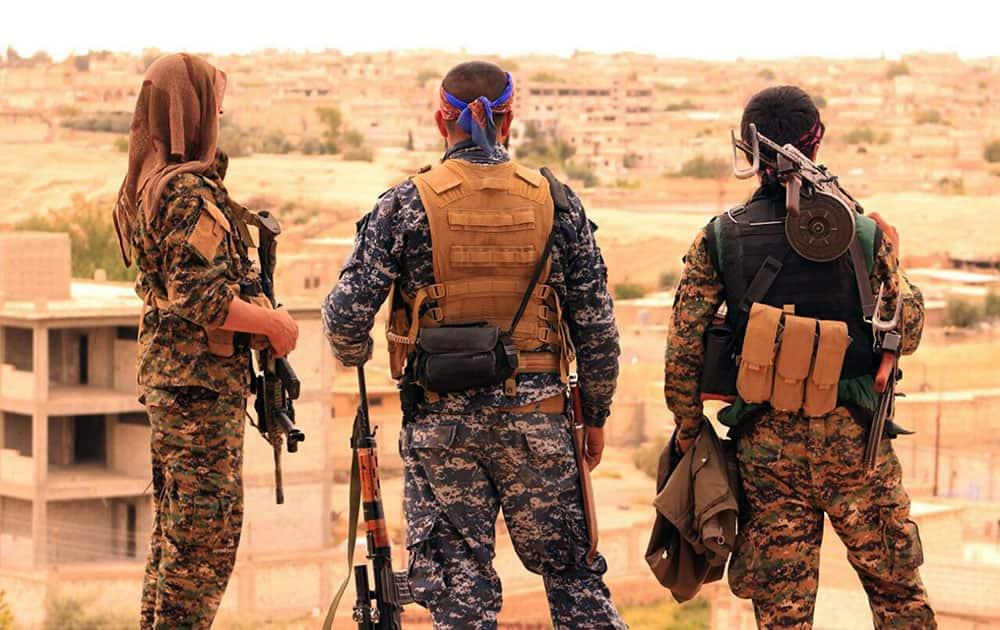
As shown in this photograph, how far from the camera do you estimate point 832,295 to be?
4.44 meters

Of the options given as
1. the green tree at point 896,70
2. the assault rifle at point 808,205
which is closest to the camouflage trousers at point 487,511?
the assault rifle at point 808,205

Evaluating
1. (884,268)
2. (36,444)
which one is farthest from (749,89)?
(884,268)

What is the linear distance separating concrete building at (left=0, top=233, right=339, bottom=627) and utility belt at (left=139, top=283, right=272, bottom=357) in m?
24.5

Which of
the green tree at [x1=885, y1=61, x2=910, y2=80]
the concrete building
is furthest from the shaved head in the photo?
the green tree at [x1=885, y1=61, x2=910, y2=80]

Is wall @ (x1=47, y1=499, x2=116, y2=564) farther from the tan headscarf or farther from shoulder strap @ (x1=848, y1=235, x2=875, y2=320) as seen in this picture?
shoulder strap @ (x1=848, y1=235, x2=875, y2=320)

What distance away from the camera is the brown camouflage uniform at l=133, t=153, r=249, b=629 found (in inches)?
177

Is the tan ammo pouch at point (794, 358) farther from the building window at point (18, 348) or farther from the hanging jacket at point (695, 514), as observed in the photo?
the building window at point (18, 348)

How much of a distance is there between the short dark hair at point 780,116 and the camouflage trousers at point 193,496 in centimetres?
142

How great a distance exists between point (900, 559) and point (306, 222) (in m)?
57.4

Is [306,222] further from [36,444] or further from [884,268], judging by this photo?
[884,268]

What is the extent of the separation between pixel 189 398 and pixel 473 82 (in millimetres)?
1018

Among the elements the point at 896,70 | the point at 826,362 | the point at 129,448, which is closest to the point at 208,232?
the point at 826,362

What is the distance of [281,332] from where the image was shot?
4.61 m

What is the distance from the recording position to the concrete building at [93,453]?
30.5m
